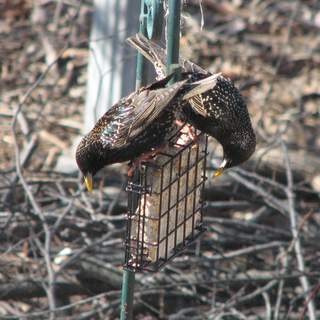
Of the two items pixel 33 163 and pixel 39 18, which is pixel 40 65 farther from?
pixel 33 163

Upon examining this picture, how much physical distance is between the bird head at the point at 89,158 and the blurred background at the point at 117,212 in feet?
2.26

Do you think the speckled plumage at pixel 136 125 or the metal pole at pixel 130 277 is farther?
the metal pole at pixel 130 277

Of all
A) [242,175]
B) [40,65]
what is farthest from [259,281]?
[40,65]

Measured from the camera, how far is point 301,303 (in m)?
5.87

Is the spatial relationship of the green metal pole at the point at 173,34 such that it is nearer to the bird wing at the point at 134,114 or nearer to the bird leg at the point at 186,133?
the bird wing at the point at 134,114

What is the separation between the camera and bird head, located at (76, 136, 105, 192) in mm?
4020

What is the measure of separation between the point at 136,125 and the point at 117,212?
7.86 ft

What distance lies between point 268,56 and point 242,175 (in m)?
3.05

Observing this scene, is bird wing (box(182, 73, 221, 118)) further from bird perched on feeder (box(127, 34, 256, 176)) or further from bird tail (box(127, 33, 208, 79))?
bird tail (box(127, 33, 208, 79))

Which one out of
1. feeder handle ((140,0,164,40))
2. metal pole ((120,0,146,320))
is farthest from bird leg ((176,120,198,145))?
feeder handle ((140,0,164,40))

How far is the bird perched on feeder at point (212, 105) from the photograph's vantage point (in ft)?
12.7

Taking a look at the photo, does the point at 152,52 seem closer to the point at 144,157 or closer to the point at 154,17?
the point at 154,17

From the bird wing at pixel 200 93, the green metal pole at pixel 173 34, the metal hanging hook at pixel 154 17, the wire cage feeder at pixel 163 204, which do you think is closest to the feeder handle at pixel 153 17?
the metal hanging hook at pixel 154 17

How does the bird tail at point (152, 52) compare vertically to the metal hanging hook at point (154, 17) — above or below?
below
